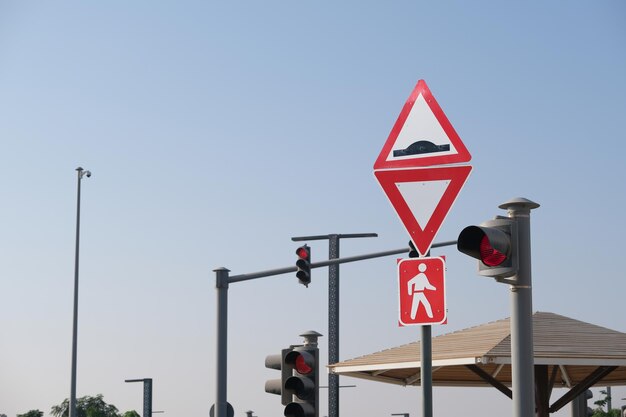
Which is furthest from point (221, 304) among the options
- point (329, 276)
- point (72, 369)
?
point (329, 276)

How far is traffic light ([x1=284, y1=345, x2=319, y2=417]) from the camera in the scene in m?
10.3

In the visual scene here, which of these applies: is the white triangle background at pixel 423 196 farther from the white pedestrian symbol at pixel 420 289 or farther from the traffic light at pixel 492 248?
the traffic light at pixel 492 248

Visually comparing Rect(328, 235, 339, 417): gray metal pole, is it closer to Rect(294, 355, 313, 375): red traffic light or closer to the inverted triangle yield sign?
Rect(294, 355, 313, 375): red traffic light

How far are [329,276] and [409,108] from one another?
35.3m

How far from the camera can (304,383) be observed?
10.4 metres

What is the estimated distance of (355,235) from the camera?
3738 centimetres

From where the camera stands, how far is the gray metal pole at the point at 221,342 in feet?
56.0

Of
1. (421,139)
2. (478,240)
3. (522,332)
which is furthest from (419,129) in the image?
(522,332)

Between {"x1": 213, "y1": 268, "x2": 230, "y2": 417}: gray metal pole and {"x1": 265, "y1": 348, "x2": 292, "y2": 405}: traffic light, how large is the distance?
6.01m

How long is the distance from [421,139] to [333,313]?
34335 millimetres

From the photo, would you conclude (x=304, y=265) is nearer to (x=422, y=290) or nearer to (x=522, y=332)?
(x=422, y=290)

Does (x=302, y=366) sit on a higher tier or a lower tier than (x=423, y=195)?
lower

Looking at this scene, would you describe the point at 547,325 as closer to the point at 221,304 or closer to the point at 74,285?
the point at 221,304

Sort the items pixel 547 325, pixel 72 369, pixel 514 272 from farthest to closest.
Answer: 1. pixel 72 369
2. pixel 547 325
3. pixel 514 272
